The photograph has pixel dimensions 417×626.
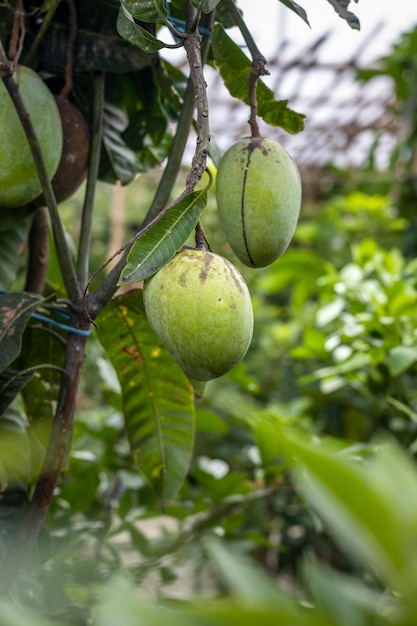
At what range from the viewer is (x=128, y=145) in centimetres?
92

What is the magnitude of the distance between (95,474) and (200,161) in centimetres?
76

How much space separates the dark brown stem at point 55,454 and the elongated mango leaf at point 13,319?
0.17 feet

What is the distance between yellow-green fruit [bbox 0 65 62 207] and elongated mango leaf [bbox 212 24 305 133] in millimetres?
187

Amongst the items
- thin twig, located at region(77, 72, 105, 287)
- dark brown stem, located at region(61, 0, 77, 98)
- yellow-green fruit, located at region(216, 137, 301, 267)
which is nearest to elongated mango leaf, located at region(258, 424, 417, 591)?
yellow-green fruit, located at region(216, 137, 301, 267)

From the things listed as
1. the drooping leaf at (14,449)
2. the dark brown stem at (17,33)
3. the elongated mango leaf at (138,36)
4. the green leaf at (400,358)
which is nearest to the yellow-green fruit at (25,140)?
the dark brown stem at (17,33)

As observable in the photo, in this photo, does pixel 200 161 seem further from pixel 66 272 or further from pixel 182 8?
pixel 182 8

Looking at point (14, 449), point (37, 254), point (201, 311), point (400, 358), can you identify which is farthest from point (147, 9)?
point (400, 358)

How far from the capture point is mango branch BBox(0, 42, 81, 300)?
672 mm

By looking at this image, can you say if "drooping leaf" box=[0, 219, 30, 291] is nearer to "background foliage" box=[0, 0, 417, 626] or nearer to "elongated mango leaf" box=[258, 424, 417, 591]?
"background foliage" box=[0, 0, 417, 626]

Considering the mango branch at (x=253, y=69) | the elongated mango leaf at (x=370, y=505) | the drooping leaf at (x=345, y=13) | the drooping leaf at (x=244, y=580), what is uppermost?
the drooping leaf at (x=345, y=13)

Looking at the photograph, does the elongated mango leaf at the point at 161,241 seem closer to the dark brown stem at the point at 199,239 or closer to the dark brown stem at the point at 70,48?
the dark brown stem at the point at 199,239

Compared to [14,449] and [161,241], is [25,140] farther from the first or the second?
[14,449]

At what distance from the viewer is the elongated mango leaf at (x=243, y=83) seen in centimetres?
75

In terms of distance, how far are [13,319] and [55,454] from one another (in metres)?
0.15
